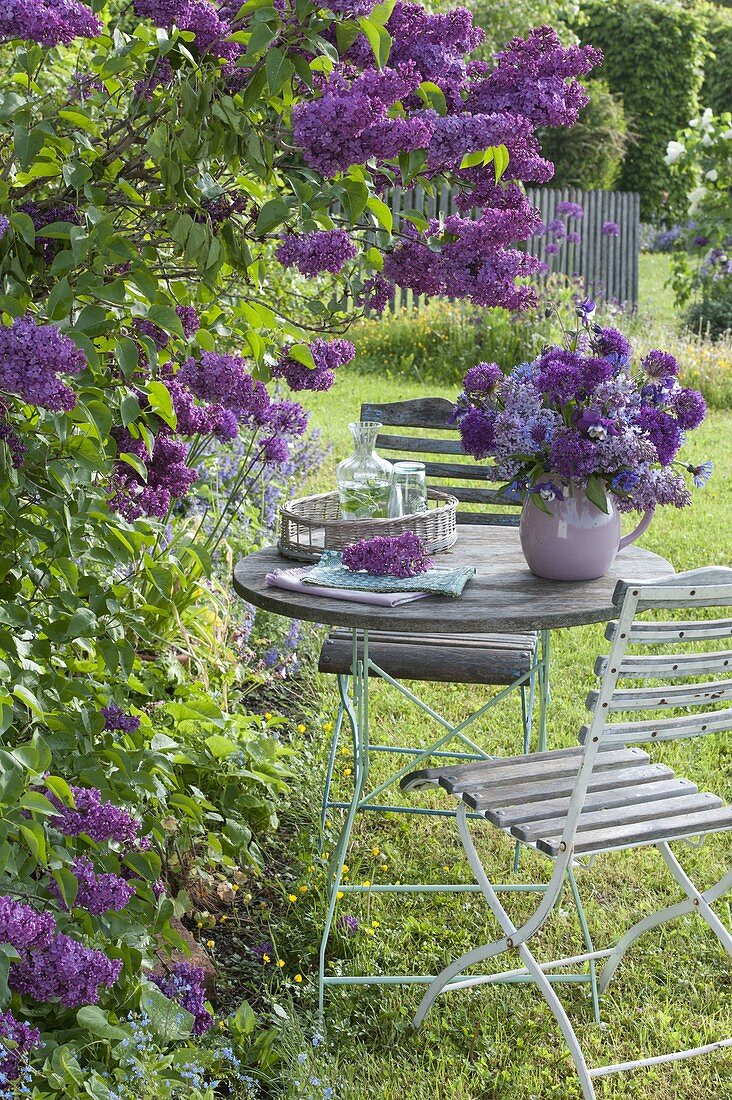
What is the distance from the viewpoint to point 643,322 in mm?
10250

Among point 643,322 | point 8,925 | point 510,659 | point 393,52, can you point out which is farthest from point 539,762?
point 643,322

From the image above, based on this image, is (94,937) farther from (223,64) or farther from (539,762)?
(223,64)

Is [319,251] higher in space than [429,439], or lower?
higher

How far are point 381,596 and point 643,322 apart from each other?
8467 millimetres

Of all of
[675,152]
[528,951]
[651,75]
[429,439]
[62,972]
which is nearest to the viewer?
[62,972]

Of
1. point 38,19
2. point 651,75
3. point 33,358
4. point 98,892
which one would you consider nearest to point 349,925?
point 98,892

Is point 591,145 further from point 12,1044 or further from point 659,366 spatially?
point 12,1044

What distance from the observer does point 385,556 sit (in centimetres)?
249

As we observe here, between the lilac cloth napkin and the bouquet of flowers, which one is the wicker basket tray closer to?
the lilac cloth napkin

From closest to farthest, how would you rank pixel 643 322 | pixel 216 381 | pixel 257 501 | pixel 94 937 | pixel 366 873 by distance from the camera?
pixel 94 937 → pixel 216 381 → pixel 366 873 → pixel 257 501 → pixel 643 322

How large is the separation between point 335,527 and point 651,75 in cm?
1908

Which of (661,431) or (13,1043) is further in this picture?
(661,431)

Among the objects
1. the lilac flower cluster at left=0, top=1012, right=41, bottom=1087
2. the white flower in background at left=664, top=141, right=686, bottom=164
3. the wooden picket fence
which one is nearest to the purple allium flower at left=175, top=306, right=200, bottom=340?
the lilac flower cluster at left=0, top=1012, right=41, bottom=1087

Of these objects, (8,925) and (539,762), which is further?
(539,762)
